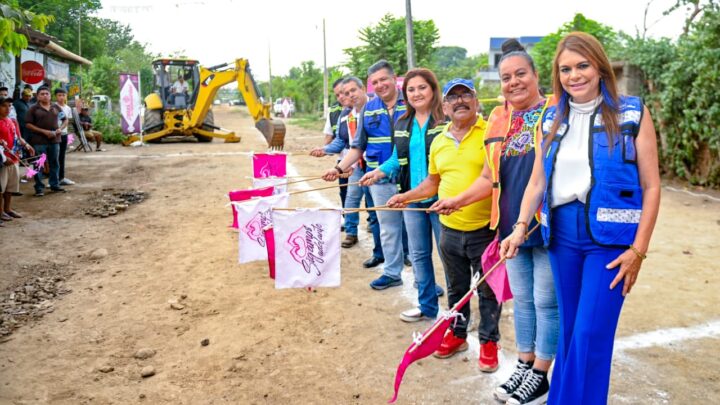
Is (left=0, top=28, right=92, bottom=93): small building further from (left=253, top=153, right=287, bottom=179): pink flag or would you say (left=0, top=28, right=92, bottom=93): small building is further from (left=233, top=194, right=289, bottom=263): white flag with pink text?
(left=233, top=194, right=289, bottom=263): white flag with pink text

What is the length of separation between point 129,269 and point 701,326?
16.8ft

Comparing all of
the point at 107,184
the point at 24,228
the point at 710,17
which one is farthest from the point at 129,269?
the point at 710,17

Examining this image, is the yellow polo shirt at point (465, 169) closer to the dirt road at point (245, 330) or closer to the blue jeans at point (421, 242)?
Result: the blue jeans at point (421, 242)

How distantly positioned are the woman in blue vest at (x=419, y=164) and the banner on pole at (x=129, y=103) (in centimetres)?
1612

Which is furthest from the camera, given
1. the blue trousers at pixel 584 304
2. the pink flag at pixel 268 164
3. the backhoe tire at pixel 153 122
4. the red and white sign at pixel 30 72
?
the backhoe tire at pixel 153 122

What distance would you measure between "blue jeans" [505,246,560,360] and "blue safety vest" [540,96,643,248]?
23.7 inches

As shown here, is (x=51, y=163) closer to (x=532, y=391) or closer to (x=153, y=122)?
(x=532, y=391)

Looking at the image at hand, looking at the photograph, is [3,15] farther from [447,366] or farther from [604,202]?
[604,202]

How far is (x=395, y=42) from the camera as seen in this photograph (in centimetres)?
2278

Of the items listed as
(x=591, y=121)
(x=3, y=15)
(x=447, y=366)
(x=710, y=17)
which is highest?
(x=710, y=17)

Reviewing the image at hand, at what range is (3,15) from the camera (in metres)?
4.09

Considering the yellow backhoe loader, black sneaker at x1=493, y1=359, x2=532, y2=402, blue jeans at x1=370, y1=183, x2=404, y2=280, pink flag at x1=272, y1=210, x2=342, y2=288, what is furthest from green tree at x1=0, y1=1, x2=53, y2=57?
the yellow backhoe loader

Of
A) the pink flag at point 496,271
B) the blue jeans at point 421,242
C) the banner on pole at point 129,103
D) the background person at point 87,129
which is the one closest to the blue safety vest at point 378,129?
the blue jeans at point 421,242

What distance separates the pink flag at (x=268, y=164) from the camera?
7000mm
